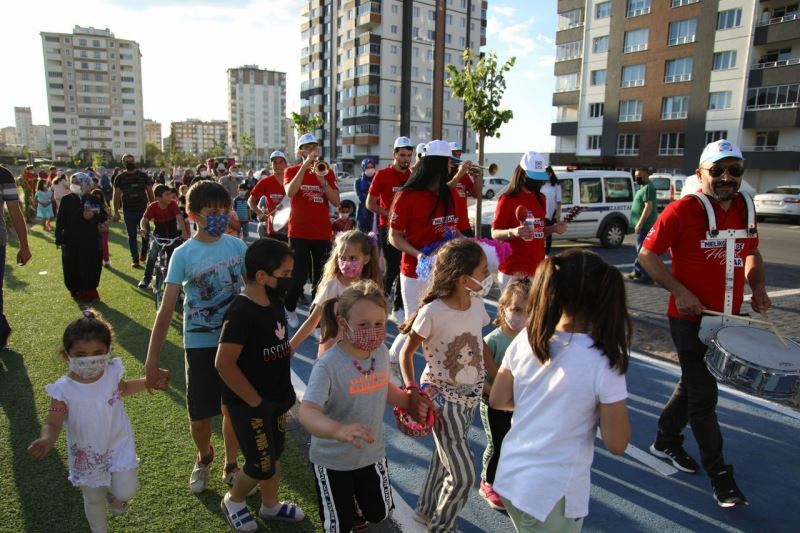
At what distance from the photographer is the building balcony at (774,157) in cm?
3303

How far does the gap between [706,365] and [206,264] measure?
2.92 meters

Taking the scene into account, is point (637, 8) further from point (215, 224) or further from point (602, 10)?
point (215, 224)

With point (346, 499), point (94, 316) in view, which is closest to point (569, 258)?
point (346, 499)

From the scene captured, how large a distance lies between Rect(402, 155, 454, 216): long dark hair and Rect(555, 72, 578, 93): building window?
45707 mm

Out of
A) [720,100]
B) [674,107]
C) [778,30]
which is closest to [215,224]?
[778,30]

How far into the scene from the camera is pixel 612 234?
1380 centimetres

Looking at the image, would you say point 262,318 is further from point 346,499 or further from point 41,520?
point 41,520

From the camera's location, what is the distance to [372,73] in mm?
66500

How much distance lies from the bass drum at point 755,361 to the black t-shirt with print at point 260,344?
235cm

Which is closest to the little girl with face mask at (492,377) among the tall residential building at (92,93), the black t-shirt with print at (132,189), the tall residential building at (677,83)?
the black t-shirt with print at (132,189)

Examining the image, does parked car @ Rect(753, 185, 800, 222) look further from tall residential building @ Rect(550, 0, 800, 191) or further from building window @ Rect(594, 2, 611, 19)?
building window @ Rect(594, 2, 611, 19)

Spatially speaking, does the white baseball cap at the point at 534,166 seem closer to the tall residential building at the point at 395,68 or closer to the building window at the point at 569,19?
the building window at the point at 569,19

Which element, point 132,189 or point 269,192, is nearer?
point 269,192

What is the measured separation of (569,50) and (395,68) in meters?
27.0
